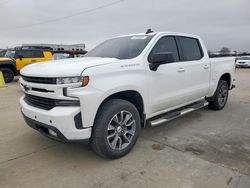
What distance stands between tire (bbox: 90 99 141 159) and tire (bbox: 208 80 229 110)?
305 centimetres

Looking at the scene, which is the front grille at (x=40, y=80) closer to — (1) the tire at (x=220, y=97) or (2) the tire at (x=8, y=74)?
(1) the tire at (x=220, y=97)

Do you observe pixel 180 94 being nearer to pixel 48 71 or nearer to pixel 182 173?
pixel 182 173

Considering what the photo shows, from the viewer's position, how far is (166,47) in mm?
4168

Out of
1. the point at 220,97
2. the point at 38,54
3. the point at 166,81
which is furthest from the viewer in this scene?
the point at 38,54

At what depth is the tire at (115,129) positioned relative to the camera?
3.01 meters

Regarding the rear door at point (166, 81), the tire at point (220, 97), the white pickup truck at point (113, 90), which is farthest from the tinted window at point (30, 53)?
the rear door at point (166, 81)

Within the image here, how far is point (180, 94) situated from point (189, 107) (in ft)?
2.18

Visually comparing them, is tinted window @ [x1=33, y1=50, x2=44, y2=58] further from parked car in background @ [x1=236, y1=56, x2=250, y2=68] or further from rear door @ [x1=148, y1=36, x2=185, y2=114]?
parked car in background @ [x1=236, y1=56, x2=250, y2=68]

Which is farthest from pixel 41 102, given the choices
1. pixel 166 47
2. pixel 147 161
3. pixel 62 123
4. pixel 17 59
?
pixel 17 59

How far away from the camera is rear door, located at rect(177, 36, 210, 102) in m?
4.47

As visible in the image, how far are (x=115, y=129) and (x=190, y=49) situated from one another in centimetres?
259

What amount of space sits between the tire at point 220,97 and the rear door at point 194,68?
708 mm

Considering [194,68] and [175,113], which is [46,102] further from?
[194,68]

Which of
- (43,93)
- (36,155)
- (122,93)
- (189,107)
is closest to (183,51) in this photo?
(189,107)
